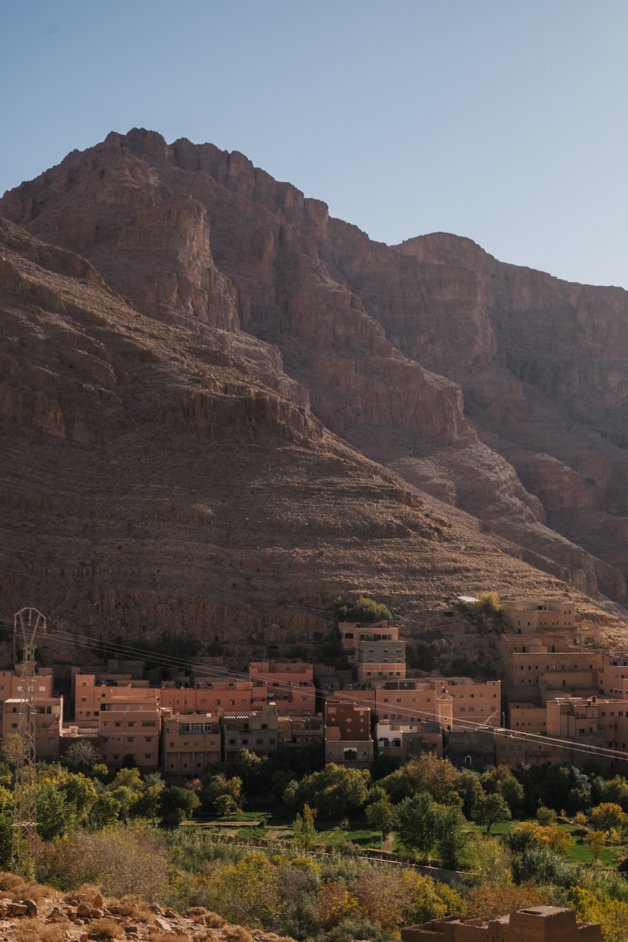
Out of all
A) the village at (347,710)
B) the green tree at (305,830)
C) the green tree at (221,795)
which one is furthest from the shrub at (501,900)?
the village at (347,710)

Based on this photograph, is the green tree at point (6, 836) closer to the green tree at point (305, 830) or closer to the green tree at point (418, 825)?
the green tree at point (305, 830)

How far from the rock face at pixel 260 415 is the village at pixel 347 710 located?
18.0ft

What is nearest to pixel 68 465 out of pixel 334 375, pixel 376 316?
pixel 334 375

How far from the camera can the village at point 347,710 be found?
69.7m

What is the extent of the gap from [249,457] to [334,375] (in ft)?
194

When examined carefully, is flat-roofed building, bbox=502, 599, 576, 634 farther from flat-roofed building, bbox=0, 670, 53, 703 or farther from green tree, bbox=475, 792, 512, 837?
flat-roofed building, bbox=0, 670, 53, 703

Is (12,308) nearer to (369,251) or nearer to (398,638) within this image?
(398,638)

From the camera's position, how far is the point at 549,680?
80312 millimetres

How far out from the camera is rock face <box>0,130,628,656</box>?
289 ft

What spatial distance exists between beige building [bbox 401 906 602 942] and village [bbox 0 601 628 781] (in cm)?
2970

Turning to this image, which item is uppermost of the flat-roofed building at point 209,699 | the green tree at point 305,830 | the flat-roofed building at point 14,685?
the flat-roofed building at point 14,685

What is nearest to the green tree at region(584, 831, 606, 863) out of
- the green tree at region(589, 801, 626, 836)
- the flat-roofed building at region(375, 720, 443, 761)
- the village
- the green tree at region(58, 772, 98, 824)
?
the green tree at region(589, 801, 626, 836)

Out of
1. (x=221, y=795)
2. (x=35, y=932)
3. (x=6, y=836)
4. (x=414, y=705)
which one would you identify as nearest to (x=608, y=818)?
(x=414, y=705)

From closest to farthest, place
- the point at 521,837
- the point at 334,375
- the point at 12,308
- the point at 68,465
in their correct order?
the point at 521,837 → the point at 68,465 → the point at 12,308 → the point at 334,375
